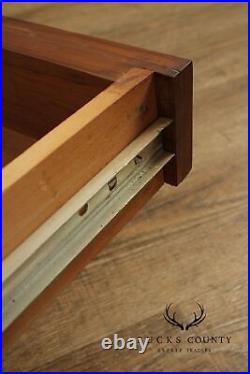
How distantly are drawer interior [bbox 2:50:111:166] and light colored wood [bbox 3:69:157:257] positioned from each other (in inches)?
1.6

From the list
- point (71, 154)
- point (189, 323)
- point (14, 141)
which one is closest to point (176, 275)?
point (189, 323)

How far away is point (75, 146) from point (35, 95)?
0.64ft

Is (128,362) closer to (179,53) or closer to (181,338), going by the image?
(181,338)

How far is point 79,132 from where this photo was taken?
46cm

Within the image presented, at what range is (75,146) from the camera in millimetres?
458

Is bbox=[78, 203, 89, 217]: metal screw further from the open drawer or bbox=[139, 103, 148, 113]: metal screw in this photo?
bbox=[139, 103, 148, 113]: metal screw

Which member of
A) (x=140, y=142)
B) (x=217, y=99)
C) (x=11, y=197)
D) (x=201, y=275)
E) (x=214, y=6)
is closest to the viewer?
(x=11, y=197)

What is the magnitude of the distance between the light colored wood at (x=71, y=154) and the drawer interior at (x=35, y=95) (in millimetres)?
41

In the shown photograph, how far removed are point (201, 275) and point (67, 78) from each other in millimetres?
447

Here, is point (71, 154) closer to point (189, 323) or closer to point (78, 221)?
point (78, 221)

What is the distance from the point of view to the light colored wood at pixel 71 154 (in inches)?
16.4

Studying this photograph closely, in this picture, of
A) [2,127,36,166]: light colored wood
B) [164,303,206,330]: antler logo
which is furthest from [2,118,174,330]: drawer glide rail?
[164,303,206,330]: antler logo

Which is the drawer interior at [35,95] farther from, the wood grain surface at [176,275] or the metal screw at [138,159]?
the wood grain surface at [176,275]

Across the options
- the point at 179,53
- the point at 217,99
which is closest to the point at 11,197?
the point at 217,99
